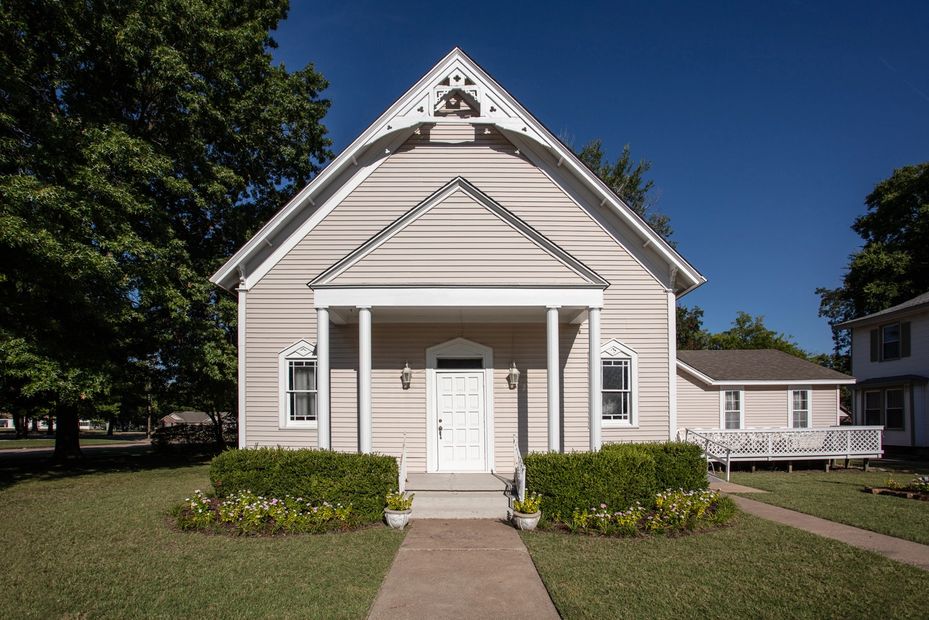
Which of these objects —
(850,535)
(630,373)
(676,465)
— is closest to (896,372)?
(630,373)

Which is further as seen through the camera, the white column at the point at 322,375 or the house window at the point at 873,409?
the house window at the point at 873,409

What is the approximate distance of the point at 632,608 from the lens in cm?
568

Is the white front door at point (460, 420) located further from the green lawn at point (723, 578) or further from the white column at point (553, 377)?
the green lawn at point (723, 578)

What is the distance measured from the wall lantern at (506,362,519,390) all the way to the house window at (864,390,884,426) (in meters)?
21.7

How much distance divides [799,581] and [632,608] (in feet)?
8.04

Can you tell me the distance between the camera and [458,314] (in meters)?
11.8

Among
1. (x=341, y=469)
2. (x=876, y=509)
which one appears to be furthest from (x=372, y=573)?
(x=876, y=509)

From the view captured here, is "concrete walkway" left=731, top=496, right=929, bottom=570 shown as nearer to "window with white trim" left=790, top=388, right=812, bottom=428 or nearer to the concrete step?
the concrete step

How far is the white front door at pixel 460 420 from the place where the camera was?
40.4 ft

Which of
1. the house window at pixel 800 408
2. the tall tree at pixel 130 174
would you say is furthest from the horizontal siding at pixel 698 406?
the tall tree at pixel 130 174

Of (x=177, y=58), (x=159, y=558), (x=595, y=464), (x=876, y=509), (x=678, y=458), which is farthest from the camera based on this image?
(x=177, y=58)

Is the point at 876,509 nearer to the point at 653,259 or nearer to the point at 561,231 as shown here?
the point at 653,259

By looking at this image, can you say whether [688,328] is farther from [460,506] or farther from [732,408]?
[460,506]

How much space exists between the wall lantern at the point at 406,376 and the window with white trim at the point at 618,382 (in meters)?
4.37
